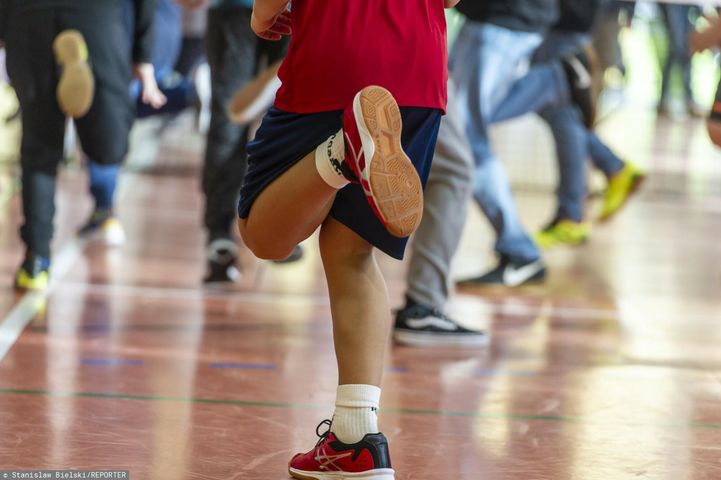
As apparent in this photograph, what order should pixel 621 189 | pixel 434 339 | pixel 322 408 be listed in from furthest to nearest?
pixel 621 189, pixel 434 339, pixel 322 408

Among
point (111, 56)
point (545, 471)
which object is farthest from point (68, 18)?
point (545, 471)

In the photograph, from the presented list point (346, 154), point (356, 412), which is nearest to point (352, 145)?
point (346, 154)

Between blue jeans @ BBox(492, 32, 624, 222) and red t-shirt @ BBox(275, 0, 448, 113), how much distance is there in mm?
3219

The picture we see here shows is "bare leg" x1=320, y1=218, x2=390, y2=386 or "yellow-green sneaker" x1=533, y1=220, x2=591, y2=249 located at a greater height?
"bare leg" x1=320, y1=218, x2=390, y2=386

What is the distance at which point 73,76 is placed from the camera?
4488 millimetres

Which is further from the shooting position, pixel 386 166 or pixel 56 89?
pixel 56 89

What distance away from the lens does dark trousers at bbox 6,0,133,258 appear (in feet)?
15.2

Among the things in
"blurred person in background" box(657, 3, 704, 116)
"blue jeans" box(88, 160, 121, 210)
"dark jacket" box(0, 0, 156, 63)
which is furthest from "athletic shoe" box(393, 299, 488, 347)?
"blurred person in background" box(657, 3, 704, 116)

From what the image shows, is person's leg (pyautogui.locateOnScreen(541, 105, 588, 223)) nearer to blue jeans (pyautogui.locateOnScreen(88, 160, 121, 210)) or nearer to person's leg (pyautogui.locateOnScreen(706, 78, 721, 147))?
blue jeans (pyautogui.locateOnScreen(88, 160, 121, 210))

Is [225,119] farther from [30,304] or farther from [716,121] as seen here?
[716,121]

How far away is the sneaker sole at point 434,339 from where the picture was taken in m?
4.20

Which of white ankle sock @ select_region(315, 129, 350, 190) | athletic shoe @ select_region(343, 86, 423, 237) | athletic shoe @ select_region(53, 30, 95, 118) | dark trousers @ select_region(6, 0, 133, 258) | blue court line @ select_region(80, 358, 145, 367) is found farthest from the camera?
dark trousers @ select_region(6, 0, 133, 258)

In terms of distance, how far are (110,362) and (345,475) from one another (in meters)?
1.31

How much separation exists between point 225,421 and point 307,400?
1.11ft
